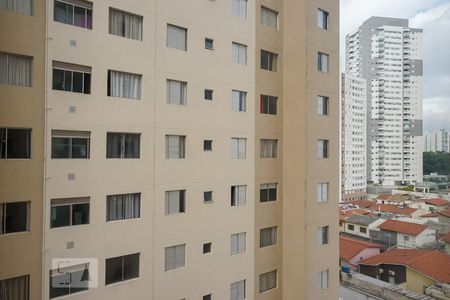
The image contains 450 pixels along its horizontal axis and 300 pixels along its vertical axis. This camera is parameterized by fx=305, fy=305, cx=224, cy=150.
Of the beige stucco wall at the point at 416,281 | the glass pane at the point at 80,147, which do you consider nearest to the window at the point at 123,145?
the glass pane at the point at 80,147

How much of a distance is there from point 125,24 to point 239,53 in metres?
4.03

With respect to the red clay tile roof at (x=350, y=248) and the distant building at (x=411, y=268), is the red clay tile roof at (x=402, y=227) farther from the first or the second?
the distant building at (x=411, y=268)

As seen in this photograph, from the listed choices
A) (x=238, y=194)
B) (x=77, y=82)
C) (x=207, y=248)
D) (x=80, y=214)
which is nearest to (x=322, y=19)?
(x=238, y=194)

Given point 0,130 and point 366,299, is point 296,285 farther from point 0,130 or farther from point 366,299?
point 0,130

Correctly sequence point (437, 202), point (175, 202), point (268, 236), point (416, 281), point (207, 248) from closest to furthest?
point (175, 202) → point (207, 248) → point (268, 236) → point (416, 281) → point (437, 202)

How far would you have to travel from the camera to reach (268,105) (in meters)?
11.6

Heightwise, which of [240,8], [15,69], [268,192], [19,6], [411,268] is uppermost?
[240,8]

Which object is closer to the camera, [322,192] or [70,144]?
[70,144]

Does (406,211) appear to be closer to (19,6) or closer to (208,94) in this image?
(208,94)

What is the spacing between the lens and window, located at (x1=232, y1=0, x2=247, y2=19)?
10.8m

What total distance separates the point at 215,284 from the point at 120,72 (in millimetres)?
7302

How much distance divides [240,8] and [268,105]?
11.9 ft

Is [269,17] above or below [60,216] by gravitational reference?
above

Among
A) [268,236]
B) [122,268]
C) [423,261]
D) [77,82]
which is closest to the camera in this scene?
[77,82]
